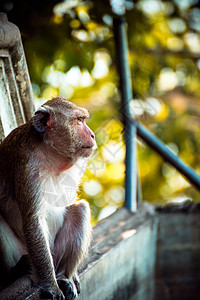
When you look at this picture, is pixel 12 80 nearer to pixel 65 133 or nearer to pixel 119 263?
pixel 65 133

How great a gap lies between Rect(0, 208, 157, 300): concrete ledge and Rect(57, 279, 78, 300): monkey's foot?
0.50 feet

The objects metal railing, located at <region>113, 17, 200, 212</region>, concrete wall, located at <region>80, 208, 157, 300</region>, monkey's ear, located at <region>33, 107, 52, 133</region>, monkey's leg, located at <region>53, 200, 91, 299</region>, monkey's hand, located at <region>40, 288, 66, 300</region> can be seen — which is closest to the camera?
monkey's hand, located at <region>40, 288, 66, 300</region>

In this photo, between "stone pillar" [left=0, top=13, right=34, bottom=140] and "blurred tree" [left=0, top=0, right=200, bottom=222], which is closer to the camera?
"stone pillar" [left=0, top=13, right=34, bottom=140]

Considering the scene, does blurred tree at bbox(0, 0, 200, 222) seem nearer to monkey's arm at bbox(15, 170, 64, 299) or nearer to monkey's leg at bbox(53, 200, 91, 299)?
monkey's leg at bbox(53, 200, 91, 299)

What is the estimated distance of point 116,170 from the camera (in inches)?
269

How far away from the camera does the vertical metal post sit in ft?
11.7

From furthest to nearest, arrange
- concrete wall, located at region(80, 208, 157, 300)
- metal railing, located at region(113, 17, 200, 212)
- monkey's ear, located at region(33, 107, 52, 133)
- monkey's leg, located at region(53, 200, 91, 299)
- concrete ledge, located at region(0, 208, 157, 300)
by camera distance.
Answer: metal railing, located at region(113, 17, 200, 212)
concrete wall, located at region(80, 208, 157, 300)
concrete ledge, located at region(0, 208, 157, 300)
monkey's leg, located at region(53, 200, 91, 299)
monkey's ear, located at region(33, 107, 52, 133)

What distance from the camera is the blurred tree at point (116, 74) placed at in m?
3.72

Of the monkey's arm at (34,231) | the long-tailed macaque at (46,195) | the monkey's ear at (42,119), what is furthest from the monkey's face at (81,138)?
the monkey's arm at (34,231)

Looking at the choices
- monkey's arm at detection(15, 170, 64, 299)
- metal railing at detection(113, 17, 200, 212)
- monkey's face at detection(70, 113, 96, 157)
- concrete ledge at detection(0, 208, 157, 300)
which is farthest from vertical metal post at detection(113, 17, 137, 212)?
monkey's arm at detection(15, 170, 64, 299)

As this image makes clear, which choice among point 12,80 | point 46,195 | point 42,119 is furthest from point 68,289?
point 12,80

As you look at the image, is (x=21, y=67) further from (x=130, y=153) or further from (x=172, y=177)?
(x=172, y=177)

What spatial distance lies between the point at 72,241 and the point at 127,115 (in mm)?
1468

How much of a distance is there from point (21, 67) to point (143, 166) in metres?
4.36
